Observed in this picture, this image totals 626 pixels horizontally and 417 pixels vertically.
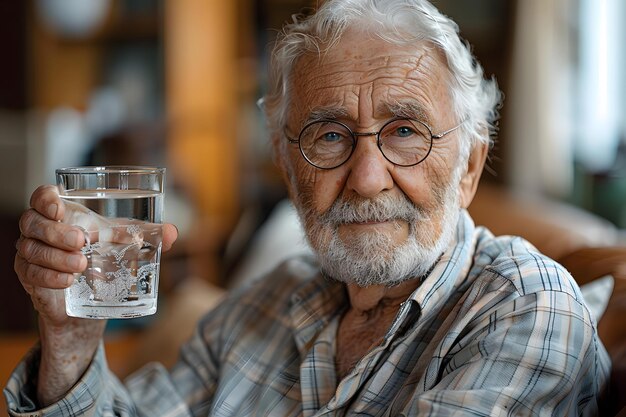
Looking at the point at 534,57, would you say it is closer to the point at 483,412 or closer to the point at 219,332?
the point at 219,332

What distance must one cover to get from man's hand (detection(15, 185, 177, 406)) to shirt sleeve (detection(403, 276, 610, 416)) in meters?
0.49

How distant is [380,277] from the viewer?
139 centimetres

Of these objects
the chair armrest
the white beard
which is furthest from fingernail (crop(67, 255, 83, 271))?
the chair armrest

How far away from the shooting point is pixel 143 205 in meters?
1.21

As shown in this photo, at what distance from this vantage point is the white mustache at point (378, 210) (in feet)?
4.42

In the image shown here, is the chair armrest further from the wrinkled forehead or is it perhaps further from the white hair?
the wrinkled forehead

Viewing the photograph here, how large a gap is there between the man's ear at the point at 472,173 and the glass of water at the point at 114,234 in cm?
59

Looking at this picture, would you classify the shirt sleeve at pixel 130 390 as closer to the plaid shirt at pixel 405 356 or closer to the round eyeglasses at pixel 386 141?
the plaid shirt at pixel 405 356

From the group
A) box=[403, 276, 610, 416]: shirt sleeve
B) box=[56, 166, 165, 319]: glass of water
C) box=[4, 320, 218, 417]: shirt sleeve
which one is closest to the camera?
box=[403, 276, 610, 416]: shirt sleeve

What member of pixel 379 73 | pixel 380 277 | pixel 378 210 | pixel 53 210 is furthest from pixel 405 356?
pixel 53 210

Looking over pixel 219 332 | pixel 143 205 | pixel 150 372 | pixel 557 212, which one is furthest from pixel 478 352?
pixel 557 212

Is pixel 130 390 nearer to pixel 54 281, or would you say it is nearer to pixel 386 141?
pixel 54 281

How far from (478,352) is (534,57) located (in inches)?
155

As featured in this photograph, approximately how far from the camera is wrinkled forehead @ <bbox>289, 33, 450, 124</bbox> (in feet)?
4.46
